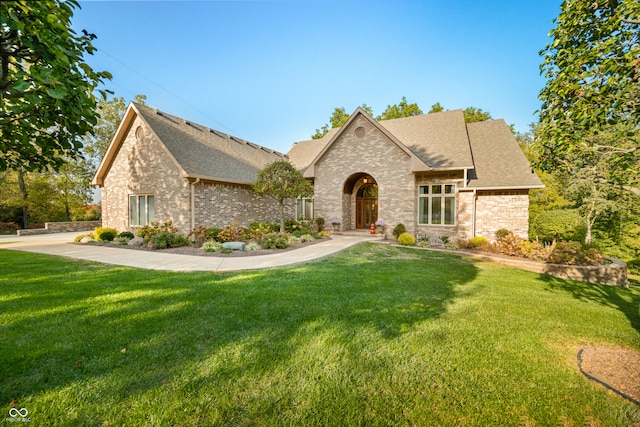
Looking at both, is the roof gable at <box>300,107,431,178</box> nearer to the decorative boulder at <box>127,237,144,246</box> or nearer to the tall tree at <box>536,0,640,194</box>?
the decorative boulder at <box>127,237,144,246</box>

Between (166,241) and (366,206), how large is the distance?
40.1ft

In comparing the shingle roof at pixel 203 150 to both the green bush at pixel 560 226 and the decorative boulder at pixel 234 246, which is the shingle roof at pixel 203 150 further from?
the green bush at pixel 560 226

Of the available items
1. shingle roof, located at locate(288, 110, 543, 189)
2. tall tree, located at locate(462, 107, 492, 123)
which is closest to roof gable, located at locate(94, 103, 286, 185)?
shingle roof, located at locate(288, 110, 543, 189)

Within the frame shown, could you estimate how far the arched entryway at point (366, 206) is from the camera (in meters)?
18.0

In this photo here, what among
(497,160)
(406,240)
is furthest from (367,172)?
(497,160)

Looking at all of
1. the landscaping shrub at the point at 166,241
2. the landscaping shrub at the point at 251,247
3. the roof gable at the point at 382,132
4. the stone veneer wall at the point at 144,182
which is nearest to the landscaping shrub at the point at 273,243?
the landscaping shrub at the point at 251,247

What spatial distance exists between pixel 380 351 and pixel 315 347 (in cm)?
82

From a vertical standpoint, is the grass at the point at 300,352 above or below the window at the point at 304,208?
below

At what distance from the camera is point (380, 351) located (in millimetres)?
3328

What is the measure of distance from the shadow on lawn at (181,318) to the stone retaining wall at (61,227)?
1777 cm

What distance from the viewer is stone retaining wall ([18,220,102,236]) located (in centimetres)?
1953

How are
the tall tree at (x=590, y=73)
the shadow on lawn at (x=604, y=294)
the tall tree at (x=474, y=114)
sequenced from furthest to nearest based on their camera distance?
1. the tall tree at (x=474, y=114)
2. the shadow on lawn at (x=604, y=294)
3. the tall tree at (x=590, y=73)

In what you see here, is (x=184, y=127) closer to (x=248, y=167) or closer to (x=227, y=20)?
(x=248, y=167)

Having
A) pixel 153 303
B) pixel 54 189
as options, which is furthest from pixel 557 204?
pixel 54 189
